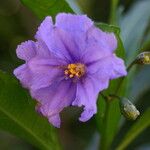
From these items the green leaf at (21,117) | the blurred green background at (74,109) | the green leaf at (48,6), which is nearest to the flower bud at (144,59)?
the green leaf at (48,6)

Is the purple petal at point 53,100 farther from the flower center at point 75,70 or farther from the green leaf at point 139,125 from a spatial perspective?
the green leaf at point 139,125

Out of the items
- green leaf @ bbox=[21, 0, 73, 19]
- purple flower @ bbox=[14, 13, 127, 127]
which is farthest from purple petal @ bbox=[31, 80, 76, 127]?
green leaf @ bbox=[21, 0, 73, 19]

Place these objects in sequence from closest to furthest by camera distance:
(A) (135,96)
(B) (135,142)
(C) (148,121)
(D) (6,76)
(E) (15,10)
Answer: (D) (6,76) → (C) (148,121) → (A) (135,96) → (B) (135,142) → (E) (15,10)

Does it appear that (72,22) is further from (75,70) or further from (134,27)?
(134,27)

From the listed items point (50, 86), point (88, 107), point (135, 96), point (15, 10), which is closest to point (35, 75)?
point (50, 86)

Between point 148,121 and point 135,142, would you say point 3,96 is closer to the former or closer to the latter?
point 148,121
